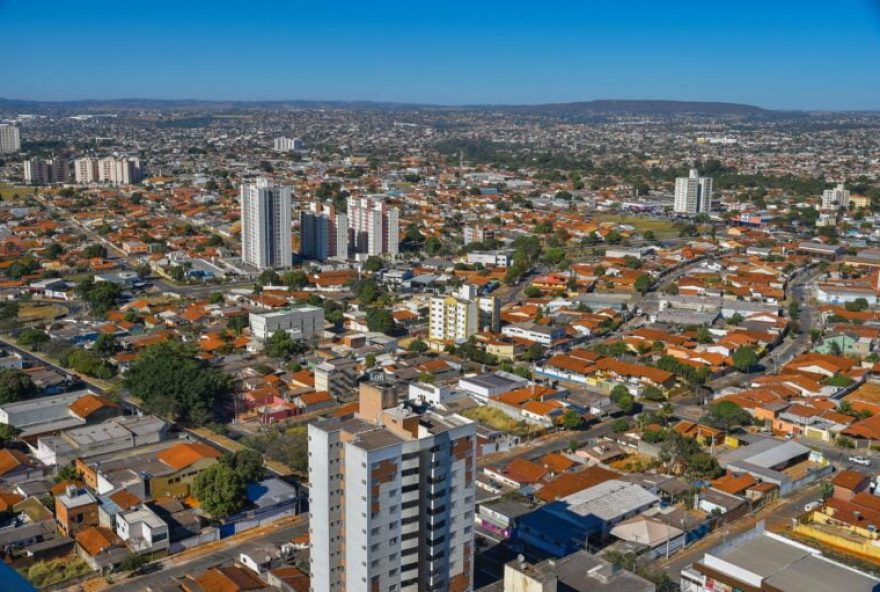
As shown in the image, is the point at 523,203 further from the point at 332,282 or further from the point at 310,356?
the point at 310,356

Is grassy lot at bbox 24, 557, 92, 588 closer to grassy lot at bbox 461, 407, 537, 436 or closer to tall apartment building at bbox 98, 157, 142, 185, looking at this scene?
grassy lot at bbox 461, 407, 537, 436

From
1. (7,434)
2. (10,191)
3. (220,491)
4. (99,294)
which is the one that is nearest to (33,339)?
(99,294)

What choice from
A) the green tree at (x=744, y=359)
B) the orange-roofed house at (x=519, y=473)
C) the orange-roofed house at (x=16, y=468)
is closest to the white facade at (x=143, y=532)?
the orange-roofed house at (x=16, y=468)

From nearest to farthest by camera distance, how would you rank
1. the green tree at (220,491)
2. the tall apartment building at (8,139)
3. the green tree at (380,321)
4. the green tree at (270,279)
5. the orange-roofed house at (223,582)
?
the orange-roofed house at (223,582), the green tree at (220,491), the green tree at (380,321), the green tree at (270,279), the tall apartment building at (8,139)

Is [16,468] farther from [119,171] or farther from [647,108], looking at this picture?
[647,108]

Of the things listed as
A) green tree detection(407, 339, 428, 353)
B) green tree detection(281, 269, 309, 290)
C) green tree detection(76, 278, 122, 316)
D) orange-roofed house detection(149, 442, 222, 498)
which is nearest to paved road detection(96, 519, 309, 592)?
orange-roofed house detection(149, 442, 222, 498)

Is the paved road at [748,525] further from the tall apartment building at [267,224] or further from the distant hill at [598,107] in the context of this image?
the distant hill at [598,107]

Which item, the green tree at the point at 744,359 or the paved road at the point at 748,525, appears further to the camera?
the green tree at the point at 744,359
